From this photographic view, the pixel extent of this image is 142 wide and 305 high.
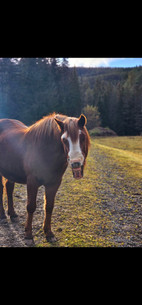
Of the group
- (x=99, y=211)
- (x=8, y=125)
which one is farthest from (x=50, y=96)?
(x=99, y=211)

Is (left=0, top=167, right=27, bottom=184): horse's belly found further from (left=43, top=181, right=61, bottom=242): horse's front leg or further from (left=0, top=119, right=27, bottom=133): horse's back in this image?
(left=0, top=119, right=27, bottom=133): horse's back

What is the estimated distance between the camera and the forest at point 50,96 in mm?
24766

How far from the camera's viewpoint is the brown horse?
2.80 meters

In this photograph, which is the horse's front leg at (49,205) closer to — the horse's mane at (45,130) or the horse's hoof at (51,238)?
the horse's hoof at (51,238)

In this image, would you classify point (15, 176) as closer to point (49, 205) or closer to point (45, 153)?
point (49, 205)

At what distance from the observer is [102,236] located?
13.8 ft

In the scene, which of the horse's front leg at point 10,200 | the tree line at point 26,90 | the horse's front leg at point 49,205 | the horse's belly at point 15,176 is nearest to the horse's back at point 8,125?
the horse's belly at point 15,176

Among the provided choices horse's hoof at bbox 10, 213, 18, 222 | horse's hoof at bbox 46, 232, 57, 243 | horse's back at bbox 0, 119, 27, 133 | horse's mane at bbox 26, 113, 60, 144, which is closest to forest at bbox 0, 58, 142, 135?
horse's back at bbox 0, 119, 27, 133

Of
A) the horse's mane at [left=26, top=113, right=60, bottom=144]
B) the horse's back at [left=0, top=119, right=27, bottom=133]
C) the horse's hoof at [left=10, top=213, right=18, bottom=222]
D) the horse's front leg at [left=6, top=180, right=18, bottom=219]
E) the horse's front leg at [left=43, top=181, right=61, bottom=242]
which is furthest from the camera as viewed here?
the horse's front leg at [left=6, top=180, right=18, bottom=219]

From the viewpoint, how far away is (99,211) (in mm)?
5508

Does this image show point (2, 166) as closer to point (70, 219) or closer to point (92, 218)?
point (70, 219)

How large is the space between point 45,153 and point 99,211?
2964 mm
